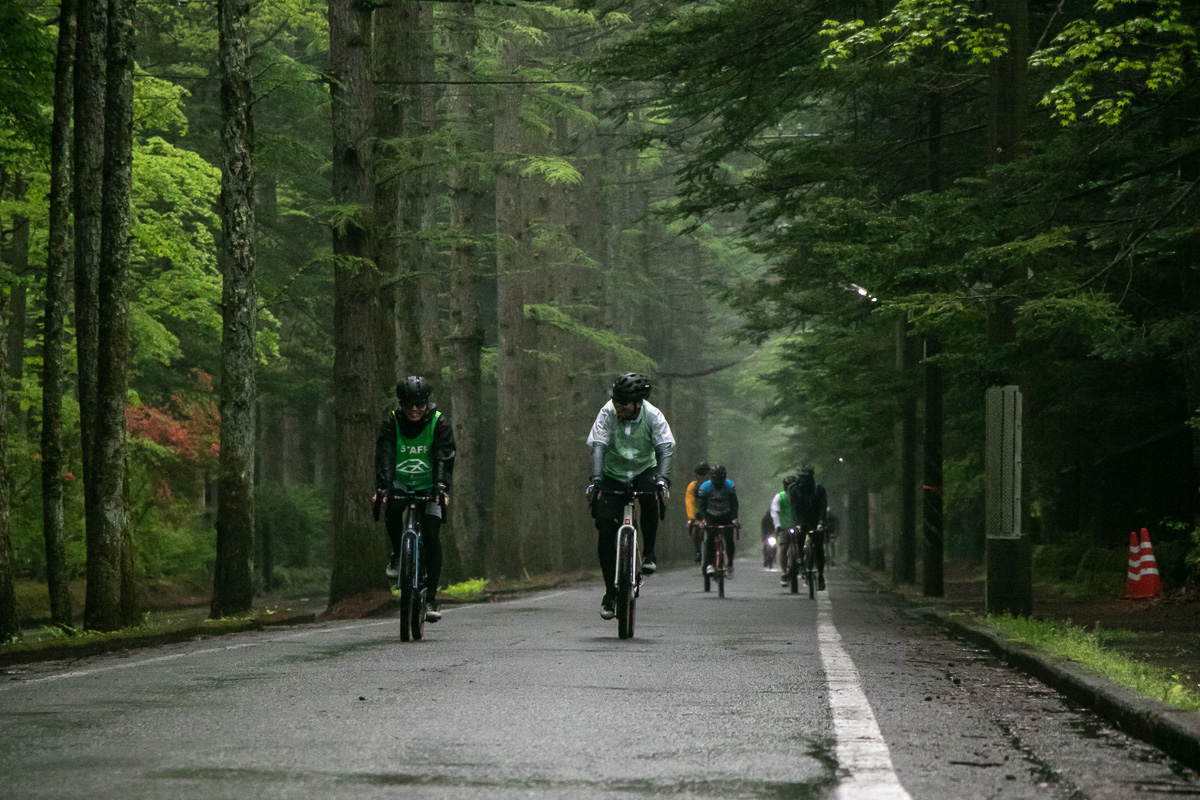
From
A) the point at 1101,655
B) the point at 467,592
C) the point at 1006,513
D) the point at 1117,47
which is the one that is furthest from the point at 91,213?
the point at 1101,655

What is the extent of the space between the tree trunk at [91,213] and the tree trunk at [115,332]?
5cm

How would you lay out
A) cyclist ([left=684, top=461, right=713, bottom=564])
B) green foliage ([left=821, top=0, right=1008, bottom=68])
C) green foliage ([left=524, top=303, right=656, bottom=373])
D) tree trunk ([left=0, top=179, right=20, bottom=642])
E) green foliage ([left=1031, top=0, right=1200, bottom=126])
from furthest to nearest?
green foliage ([left=524, top=303, right=656, bottom=373]) < cyclist ([left=684, top=461, right=713, bottom=564]) < tree trunk ([left=0, top=179, right=20, bottom=642]) < green foliage ([left=821, top=0, right=1008, bottom=68]) < green foliage ([left=1031, top=0, right=1200, bottom=126])

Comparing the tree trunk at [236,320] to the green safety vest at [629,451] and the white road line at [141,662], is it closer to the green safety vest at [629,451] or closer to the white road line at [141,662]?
the white road line at [141,662]

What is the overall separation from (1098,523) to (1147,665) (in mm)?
16447

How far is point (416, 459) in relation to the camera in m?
11.2

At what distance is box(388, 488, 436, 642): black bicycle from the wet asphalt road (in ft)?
1.77

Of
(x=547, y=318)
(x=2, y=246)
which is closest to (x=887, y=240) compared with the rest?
(x=2, y=246)

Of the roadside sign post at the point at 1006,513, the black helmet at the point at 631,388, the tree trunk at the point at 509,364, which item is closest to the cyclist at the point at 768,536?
the tree trunk at the point at 509,364

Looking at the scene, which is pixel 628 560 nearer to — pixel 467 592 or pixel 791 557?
pixel 791 557

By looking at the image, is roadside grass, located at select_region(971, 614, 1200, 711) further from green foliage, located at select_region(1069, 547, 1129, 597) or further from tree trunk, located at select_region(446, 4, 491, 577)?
tree trunk, located at select_region(446, 4, 491, 577)

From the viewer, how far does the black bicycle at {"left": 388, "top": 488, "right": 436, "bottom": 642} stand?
1110 centimetres

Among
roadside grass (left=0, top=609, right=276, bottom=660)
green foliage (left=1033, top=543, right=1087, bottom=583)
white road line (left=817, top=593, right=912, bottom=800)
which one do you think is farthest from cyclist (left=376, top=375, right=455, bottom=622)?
green foliage (left=1033, top=543, right=1087, bottom=583)

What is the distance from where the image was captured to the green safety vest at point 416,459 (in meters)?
11.2

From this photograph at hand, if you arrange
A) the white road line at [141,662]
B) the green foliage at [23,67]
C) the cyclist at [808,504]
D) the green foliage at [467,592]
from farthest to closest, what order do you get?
the green foliage at [467,592]
the cyclist at [808,504]
the green foliage at [23,67]
the white road line at [141,662]
